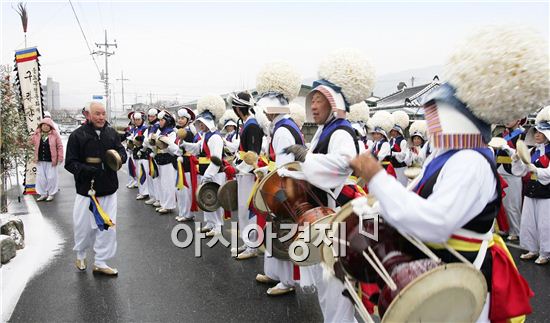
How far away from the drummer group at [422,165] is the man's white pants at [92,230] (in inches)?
63.8

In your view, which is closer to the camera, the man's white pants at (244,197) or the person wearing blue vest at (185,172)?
the man's white pants at (244,197)

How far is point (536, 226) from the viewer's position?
607cm

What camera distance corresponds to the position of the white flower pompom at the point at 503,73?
1.93m

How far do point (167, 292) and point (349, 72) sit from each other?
3201mm

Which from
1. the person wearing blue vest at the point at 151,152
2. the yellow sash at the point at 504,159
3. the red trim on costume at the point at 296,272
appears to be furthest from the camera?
the person wearing blue vest at the point at 151,152

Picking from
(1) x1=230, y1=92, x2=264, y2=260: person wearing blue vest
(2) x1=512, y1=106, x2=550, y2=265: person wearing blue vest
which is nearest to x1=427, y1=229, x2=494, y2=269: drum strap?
(1) x1=230, y1=92, x2=264, y2=260: person wearing blue vest

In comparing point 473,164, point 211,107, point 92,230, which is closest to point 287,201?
point 473,164

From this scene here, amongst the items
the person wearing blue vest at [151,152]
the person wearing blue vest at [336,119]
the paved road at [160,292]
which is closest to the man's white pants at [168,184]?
the person wearing blue vest at [151,152]

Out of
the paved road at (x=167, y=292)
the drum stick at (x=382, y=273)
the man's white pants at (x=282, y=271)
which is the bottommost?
the paved road at (x=167, y=292)

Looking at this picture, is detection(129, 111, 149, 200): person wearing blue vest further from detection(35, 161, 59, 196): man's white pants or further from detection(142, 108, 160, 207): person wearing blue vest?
detection(35, 161, 59, 196): man's white pants

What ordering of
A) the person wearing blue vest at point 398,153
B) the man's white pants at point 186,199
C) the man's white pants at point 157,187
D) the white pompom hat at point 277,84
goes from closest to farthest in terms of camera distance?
the white pompom hat at point 277,84, the man's white pants at point 186,199, the man's white pants at point 157,187, the person wearing blue vest at point 398,153

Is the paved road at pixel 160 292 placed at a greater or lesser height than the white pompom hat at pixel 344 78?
lesser

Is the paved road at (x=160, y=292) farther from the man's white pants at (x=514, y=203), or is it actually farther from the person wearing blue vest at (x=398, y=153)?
the person wearing blue vest at (x=398, y=153)

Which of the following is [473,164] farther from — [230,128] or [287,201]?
[230,128]
